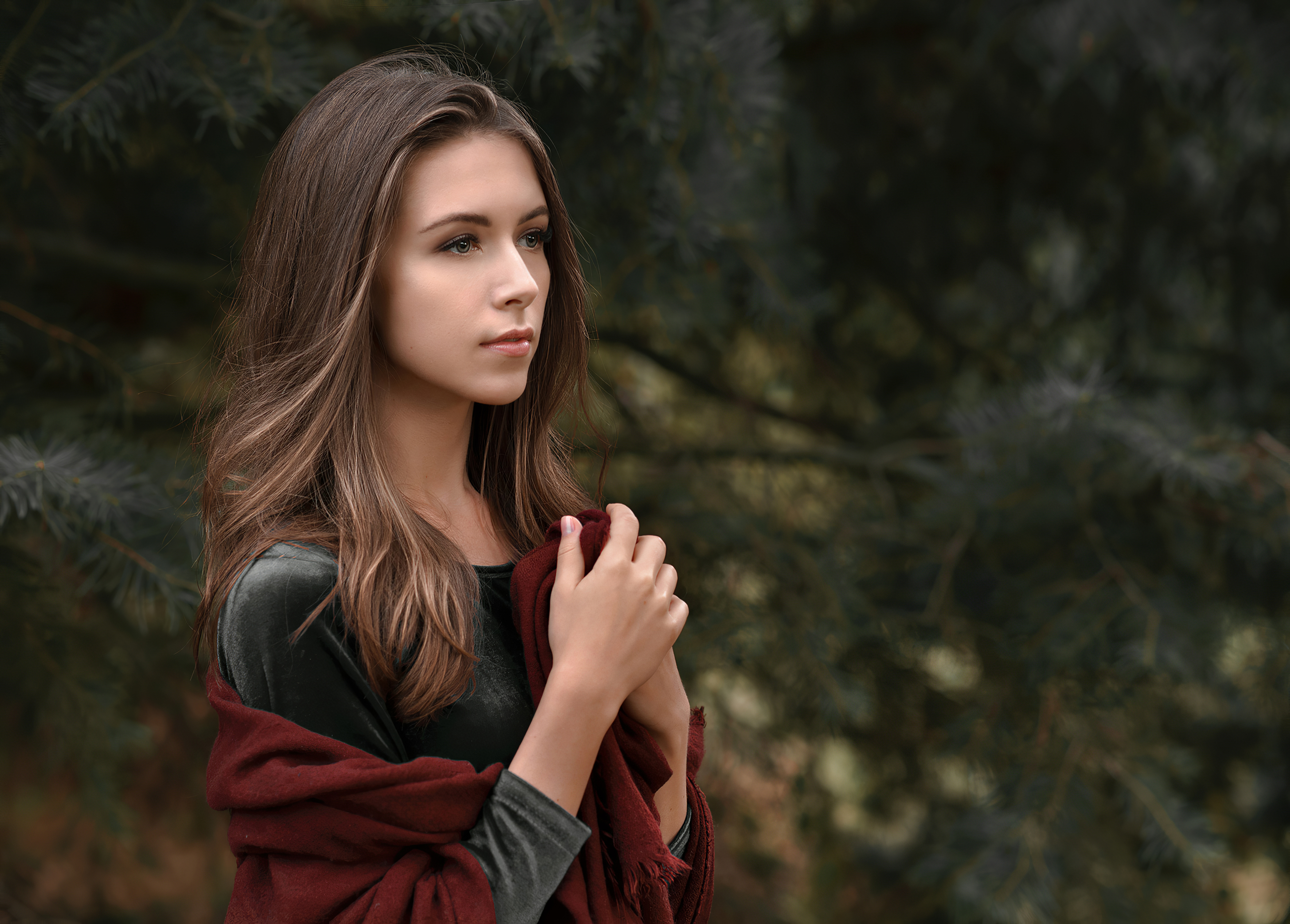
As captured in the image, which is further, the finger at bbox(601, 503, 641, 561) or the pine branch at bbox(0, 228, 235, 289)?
the pine branch at bbox(0, 228, 235, 289)

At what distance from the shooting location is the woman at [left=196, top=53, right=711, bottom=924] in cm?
83

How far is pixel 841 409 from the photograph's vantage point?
8.18 ft

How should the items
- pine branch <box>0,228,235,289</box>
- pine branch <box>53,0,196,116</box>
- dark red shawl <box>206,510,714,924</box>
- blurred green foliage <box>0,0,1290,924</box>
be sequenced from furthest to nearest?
pine branch <box>0,228,235,289</box> < blurred green foliage <box>0,0,1290,924</box> < pine branch <box>53,0,196,116</box> < dark red shawl <box>206,510,714,924</box>

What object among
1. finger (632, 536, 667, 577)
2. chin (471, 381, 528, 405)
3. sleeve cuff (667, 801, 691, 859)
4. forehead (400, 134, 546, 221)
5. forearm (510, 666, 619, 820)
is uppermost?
forehead (400, 134, 546, 221)

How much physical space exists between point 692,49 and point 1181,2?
1.04 metres

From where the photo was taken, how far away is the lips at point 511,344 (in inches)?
38.3

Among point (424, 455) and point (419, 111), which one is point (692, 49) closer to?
point (419, 111)

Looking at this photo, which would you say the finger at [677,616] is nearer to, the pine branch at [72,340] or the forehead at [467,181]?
the forehead at [467,181]

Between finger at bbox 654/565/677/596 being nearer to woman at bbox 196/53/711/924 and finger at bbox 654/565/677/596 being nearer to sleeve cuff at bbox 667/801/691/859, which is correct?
woman at bbox 196/53/711/924

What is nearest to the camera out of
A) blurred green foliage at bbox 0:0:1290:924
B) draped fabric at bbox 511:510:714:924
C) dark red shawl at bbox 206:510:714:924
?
dark red shawl at bbox 206:510:714:924

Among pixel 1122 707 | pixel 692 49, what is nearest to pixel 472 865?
pixel 692 49

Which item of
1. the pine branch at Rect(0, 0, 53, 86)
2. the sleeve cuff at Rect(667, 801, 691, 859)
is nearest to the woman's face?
the sleeve cuff at Rect(667, 801, 691, 859)

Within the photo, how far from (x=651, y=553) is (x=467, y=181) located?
385 mm

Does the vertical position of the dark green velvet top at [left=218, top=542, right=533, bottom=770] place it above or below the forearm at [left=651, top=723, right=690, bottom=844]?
above
